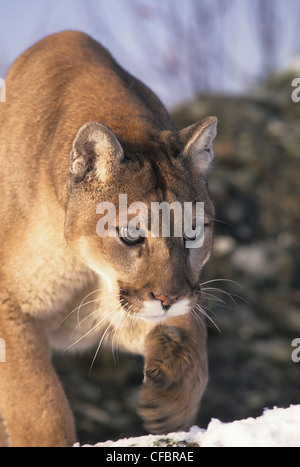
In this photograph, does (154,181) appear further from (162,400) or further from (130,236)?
(162,400)

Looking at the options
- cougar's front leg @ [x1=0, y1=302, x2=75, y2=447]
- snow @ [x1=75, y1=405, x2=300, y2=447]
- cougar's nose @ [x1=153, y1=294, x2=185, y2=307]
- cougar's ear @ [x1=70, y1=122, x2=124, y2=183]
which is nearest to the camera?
snow @ [x1=75, y1=405, x2=300, y2=447]

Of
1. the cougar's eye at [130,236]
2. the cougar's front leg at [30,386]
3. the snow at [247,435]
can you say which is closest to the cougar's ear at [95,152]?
the cougar's eye at [130,236]

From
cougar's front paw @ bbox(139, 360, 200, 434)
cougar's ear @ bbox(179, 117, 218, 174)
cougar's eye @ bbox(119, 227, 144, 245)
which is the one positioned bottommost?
cougar's front paw @ bbox(139, 360, 200, 434)

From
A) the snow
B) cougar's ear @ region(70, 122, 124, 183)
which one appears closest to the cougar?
cougar's ear @ region(70, 122, 124, 183)

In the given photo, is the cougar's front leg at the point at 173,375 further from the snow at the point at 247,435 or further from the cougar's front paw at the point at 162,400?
the snow at the point at 247,435

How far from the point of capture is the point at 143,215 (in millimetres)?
3076

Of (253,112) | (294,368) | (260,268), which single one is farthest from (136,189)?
(253,112)

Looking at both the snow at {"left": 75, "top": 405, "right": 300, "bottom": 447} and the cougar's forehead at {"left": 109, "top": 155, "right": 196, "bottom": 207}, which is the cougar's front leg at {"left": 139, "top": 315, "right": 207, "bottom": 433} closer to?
the snow at {"left": 75, "top": 405, "right": 300, "bottom": 447}

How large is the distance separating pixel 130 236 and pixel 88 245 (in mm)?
268

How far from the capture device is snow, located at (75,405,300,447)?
8.11 feet

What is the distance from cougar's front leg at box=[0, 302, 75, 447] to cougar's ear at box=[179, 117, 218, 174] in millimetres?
1134

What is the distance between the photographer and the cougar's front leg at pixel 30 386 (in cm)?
367

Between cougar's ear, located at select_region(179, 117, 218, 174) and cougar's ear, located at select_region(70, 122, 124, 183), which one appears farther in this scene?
cougar's ear, located at select_region(179, 117, 218, 174)

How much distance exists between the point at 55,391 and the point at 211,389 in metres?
3.16
